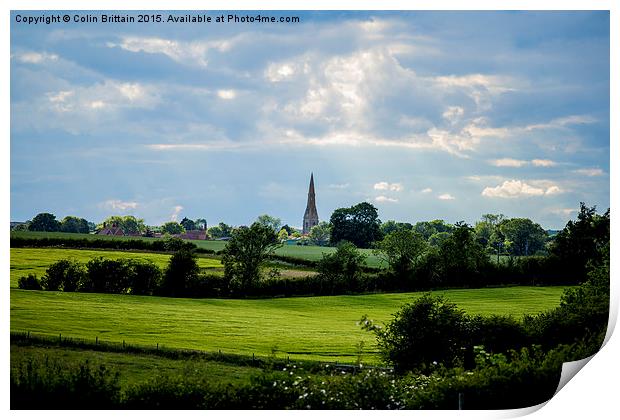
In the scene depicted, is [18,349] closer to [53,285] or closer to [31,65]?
[53,285]

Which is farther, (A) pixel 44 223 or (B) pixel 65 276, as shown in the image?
(B) pixel 65 276

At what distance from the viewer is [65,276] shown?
10906mm

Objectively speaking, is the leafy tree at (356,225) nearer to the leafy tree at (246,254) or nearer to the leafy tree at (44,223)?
the leafy tree at (246,254)

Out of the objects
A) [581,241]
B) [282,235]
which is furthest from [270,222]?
[581,241]

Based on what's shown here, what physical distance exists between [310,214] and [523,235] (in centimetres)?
287

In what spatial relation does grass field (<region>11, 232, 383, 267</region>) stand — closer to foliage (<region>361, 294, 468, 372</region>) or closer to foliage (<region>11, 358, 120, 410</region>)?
foliage (<region>361, 294, 468, 372</region>)

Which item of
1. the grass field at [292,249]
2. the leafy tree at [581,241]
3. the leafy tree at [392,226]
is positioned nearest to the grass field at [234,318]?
the leafy tree at [581,241]

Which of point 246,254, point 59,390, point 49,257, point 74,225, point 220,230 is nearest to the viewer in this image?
point 59,390

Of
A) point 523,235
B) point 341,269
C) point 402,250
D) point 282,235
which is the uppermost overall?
point 523,235

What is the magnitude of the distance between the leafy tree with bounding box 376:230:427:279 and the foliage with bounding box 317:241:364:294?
1.10 feet

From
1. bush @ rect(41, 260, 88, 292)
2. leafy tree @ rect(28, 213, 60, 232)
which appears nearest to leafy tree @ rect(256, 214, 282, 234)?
bush @ rect(41, 260, 88, 292)

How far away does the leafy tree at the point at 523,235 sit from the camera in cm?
1138

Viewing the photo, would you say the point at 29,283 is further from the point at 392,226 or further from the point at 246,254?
the point at 392,226
